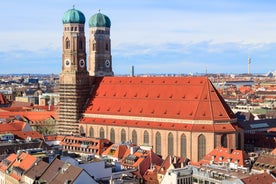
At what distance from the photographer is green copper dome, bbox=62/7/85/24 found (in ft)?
475

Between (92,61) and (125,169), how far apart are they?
70.5 meters

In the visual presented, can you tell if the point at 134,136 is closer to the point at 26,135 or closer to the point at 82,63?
the point at 26,135

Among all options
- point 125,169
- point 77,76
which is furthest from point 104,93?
point 125,169

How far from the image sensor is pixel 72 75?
14275 centimetres

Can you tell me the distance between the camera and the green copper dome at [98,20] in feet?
527

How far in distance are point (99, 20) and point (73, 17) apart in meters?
17.1

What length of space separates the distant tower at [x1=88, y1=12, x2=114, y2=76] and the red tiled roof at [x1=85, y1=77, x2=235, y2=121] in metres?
14.6

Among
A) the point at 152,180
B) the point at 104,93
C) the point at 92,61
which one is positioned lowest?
the point at 152,180

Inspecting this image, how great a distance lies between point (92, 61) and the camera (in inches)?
6299

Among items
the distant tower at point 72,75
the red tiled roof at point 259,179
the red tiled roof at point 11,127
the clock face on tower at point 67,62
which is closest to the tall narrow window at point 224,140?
the red tiled roof at point 259,179

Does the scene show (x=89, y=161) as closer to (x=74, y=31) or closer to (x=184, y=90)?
(x=184, y=90)

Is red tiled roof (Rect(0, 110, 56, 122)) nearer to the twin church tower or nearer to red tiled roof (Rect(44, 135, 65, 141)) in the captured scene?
the twin church tower

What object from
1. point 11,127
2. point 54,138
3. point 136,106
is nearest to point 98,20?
point 136,106

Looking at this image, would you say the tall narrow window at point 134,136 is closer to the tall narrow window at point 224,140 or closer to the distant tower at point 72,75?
the distant tower at point 72,75
